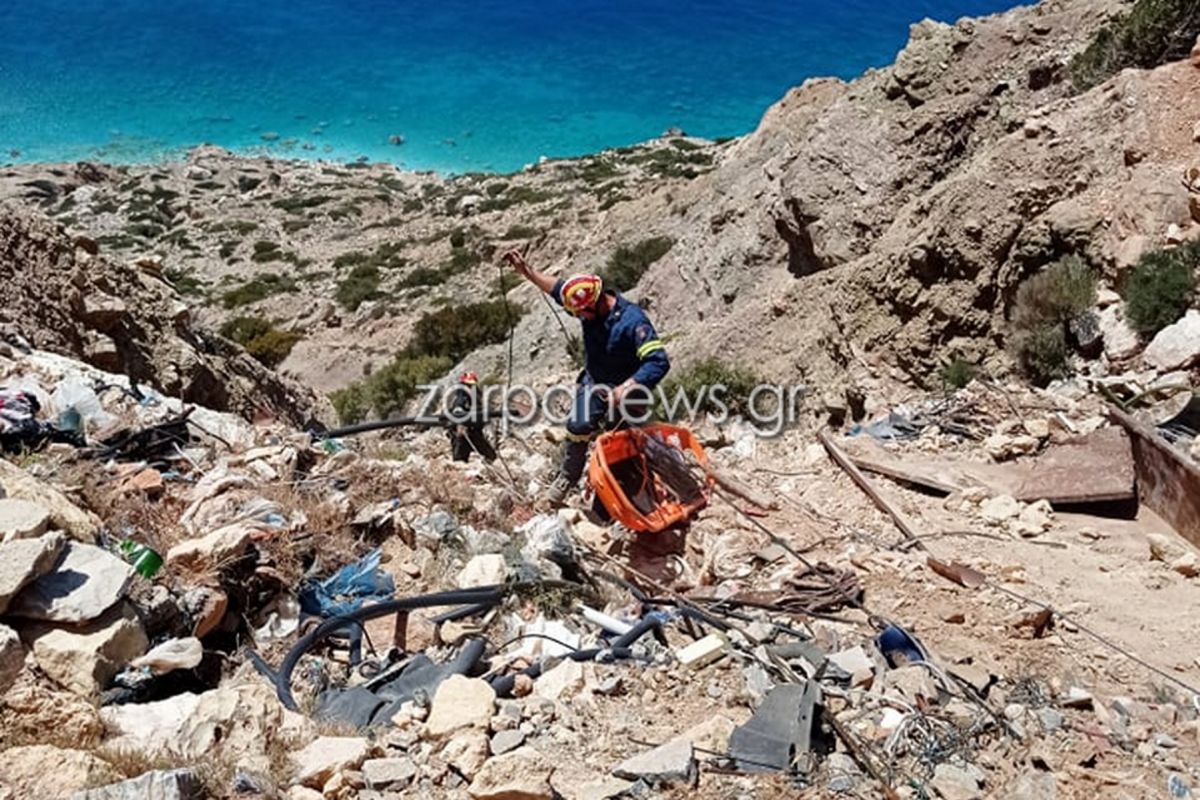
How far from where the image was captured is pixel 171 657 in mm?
3805

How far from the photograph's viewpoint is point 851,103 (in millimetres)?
13992

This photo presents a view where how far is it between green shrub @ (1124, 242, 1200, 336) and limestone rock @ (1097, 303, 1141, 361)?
82 mm

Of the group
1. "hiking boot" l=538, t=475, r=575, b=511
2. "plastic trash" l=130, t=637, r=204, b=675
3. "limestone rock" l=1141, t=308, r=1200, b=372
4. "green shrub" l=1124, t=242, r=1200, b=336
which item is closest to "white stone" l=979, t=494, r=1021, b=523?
"limestone rock" l=1141, t=308, r=1200, b=372

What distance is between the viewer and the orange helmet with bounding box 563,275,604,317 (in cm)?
607

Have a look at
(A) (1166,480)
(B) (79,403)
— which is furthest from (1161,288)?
(B) (79,403)

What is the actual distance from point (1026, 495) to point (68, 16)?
81073 mm

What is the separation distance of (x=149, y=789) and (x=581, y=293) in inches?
159

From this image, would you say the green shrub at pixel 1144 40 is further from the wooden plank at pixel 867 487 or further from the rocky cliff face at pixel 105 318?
the rocky cliff face at pixel 105 318

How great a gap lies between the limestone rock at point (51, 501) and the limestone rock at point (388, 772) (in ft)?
6.49

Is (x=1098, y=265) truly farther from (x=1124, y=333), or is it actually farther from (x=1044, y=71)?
(x=1044, y=71)

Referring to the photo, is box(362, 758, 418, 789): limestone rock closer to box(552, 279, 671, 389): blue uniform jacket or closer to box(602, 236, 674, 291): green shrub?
box(552, 279, 671, 389): blue uniform jacket

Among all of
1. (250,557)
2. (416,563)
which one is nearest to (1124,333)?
(416,563)

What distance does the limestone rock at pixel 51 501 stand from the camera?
13.9 feet

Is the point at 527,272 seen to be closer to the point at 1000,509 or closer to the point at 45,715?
the point at 1000,509
